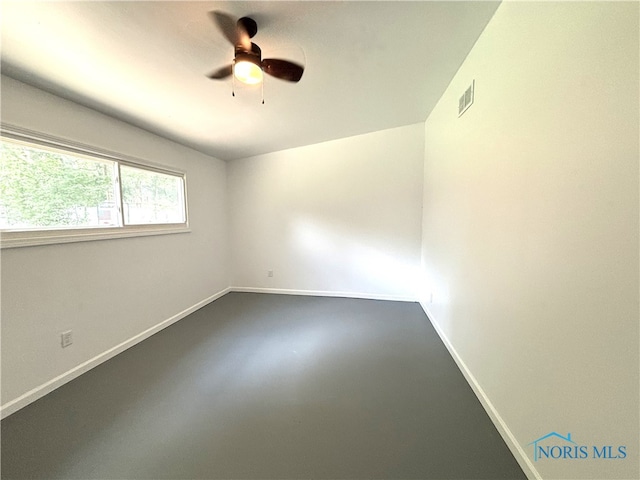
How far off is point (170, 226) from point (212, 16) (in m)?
2.37

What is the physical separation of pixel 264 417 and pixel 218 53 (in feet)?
7.65

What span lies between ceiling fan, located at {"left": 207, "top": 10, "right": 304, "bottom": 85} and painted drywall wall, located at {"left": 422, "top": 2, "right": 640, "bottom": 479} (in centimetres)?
126

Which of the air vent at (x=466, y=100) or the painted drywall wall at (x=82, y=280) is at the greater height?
the air vent at (x=466, y=100)

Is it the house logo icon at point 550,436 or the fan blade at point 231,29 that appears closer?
the house logo icon at point 550,436

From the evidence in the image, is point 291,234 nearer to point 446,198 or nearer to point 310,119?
point 310,119

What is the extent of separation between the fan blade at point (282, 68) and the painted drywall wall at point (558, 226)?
1238 millimetres

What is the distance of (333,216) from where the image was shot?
3910 millimetres

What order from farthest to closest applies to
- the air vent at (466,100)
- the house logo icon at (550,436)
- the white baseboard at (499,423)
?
the air vent at (466,100) → the white baseboard at (499,423) → the house logo icon at (550,436)

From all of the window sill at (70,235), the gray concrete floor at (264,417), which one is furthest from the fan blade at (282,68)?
the gray concrete floor at (264,417)

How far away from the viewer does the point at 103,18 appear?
122 cm

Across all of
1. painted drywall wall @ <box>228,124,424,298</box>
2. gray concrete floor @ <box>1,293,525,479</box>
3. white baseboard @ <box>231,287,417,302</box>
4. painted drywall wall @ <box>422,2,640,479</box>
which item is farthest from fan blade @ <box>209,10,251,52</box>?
white baseboard @ <box>231,287,417,302</box>

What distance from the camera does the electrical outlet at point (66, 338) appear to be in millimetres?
1887

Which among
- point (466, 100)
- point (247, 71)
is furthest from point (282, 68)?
point (466, 100)

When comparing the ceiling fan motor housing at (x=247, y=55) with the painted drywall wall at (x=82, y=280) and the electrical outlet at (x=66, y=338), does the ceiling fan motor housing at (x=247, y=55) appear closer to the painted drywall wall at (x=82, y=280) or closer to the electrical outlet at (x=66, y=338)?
the painted drywall wall at (x=82, y=280)
